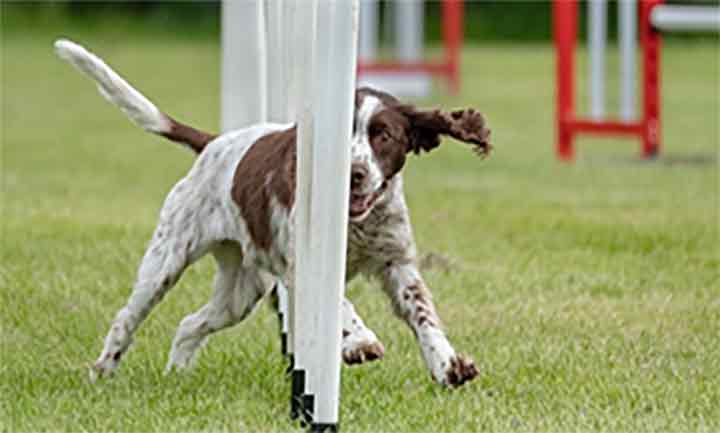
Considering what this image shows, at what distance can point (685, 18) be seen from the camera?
10.4m

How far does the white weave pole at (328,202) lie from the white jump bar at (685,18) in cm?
705

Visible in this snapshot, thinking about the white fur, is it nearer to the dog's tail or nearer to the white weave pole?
the dog's tail

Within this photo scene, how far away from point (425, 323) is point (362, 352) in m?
0.20

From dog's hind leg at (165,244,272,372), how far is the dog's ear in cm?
79

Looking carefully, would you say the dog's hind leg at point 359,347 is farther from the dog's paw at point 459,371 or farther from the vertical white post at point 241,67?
the vertical white post at point 241,67

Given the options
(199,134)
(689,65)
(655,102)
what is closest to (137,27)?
(689,65)

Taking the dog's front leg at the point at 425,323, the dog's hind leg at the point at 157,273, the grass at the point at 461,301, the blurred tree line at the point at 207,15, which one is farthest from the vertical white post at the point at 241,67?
the blurred tree line at the point at 207,15

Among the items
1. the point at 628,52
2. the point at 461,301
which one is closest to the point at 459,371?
the point at 461,301

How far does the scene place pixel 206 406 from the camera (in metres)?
4.11

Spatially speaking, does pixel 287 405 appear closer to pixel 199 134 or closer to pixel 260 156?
pixel 260 156

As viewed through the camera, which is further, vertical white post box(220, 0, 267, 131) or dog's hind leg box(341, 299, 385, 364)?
vertical white post box(220, 0, 267, 131)

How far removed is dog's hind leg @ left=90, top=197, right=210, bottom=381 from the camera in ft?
15.0

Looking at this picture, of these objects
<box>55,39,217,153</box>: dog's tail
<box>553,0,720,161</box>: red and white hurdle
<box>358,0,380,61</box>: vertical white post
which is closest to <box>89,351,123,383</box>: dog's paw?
<box>55,39,217,153</box>: dog's tail

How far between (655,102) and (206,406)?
7667 millimetres
